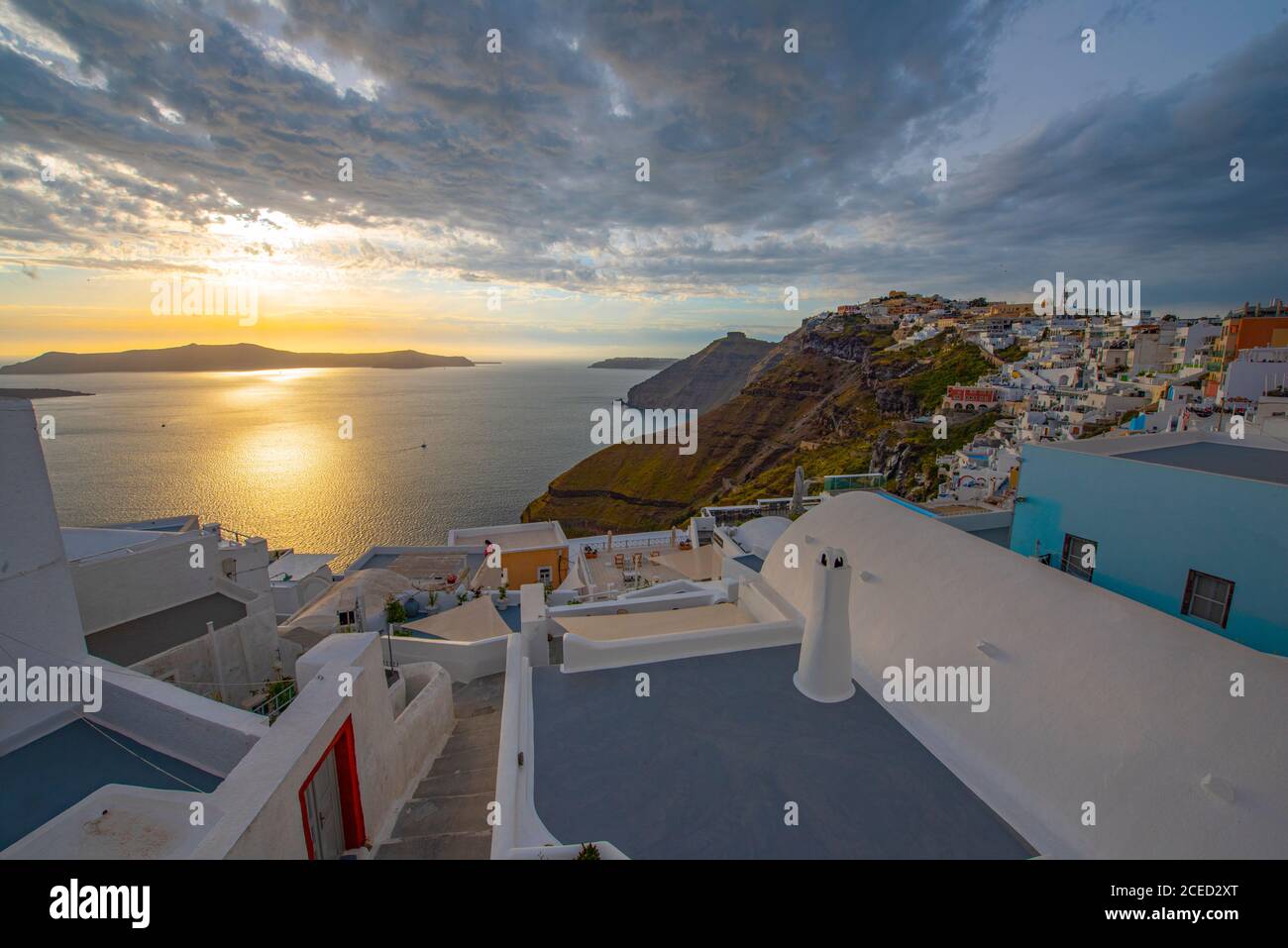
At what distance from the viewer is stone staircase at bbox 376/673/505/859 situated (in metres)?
7.16

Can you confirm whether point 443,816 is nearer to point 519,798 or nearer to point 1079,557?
point 519,798

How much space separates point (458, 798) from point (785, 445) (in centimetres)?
7250

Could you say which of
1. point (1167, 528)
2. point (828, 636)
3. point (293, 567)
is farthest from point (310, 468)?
point (1167, 528)

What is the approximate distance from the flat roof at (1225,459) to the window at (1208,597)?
1.59m

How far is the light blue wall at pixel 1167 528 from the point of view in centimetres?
755

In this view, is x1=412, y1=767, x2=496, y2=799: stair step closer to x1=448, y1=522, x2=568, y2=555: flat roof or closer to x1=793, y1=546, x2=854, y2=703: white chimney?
x1=793, y1=546, x2=854, y2=703: white chimney

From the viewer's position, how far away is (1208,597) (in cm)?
817

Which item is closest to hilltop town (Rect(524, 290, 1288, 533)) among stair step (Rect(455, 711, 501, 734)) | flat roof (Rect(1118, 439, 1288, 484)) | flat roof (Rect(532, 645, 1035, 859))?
flat roof (Rect(1118, 439, 1288, 484))

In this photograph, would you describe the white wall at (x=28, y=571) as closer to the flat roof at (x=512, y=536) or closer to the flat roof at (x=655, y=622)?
the flat roof at (x=655, y=622)

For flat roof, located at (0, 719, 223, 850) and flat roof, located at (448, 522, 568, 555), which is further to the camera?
flat roof, located at (448, 522, 568, 555)

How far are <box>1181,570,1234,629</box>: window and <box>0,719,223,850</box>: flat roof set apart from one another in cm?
1326

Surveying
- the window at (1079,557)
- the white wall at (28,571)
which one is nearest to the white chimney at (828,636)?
the window at (1079,557)

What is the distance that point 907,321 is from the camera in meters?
117
